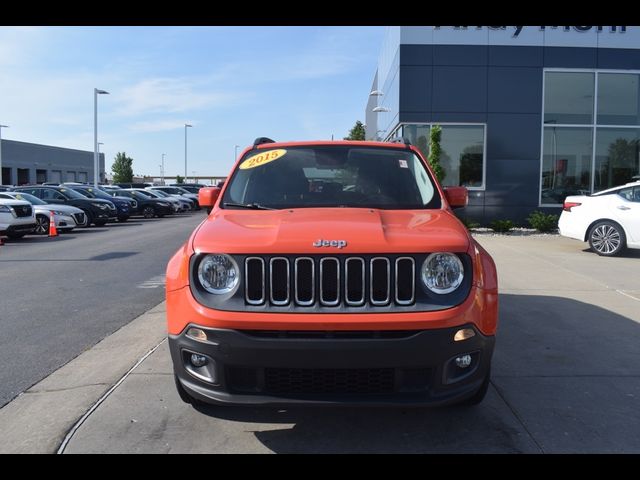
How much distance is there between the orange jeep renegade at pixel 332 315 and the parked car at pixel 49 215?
53.4 feet

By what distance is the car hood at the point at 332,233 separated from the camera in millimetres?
3146

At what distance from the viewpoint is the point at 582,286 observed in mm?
8344

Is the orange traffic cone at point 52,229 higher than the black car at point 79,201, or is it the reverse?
the black car at point 79,201

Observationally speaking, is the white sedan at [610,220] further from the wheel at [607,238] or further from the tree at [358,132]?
the tree at [358,132]

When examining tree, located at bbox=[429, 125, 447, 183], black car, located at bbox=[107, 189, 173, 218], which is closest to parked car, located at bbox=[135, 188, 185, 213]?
black car, located at bbox=[107, 189, 173, 218]

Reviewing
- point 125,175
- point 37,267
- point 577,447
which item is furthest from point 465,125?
point 125,175

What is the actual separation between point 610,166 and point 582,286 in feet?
40.7

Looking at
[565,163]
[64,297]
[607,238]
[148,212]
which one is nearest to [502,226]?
[565,163]

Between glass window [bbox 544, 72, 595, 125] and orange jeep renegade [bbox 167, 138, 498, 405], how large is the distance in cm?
1711

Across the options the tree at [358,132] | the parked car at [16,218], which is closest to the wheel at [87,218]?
the parked car at [16,218]

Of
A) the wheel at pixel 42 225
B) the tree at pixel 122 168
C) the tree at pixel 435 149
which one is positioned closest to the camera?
the tree at pixel 435 149

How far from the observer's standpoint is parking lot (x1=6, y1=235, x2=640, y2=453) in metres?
3.39

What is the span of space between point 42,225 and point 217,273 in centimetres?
1730

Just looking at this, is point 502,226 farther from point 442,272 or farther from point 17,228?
point 442,272
